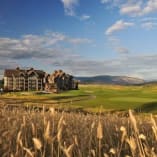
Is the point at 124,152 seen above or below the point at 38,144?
below

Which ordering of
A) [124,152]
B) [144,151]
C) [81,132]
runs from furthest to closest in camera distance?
[81,132], [124,152], [144,151]

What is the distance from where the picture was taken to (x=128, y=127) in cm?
569

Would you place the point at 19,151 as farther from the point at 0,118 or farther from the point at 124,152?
→ the point at 0,118

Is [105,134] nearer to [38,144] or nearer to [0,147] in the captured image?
[0,147]

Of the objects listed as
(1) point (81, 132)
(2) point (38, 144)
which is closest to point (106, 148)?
(1) point (81, 132)

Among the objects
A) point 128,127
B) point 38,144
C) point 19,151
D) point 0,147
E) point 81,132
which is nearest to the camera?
point 38,144

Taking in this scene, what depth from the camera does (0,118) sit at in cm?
654

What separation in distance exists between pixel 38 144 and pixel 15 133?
7.18 feet

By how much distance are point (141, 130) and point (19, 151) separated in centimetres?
221

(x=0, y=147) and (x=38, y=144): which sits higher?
(x=38, y=144)

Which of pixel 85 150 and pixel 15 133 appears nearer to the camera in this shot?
pixel 85 150

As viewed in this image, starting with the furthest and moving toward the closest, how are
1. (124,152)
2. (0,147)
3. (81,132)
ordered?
1. (81,132)
2. (0,147)
3. (124,152)

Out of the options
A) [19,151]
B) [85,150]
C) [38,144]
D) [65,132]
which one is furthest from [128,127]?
[38,144]

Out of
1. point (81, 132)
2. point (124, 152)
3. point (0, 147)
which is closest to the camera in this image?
point (124, 152)
